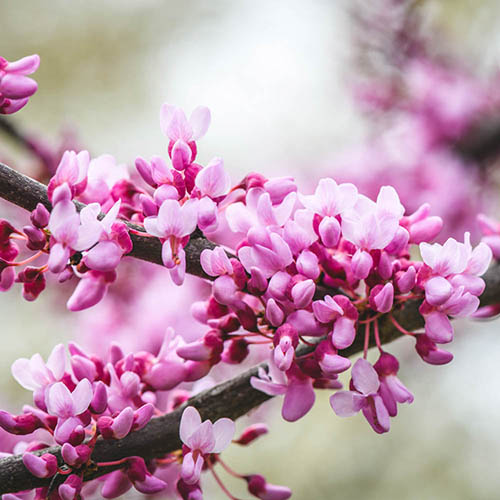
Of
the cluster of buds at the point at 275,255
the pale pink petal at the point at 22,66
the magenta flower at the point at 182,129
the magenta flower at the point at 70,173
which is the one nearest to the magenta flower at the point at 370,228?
the cluster of buds at the point at 275,255

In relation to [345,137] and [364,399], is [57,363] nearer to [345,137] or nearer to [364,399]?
[364,399]

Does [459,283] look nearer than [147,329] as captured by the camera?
Yes

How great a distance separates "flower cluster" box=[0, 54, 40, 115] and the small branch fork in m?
0.08

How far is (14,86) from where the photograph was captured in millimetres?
797

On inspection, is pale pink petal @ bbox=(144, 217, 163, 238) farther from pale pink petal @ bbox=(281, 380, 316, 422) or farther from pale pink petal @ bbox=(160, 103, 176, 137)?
pale pink petal @ bbox=(281, 380, 316, 422)

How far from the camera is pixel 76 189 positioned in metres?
0.83

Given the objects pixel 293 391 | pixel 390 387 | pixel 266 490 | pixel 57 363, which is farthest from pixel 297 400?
pixel 57 363

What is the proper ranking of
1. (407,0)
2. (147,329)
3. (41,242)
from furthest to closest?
(407,0) < (147,329) < (41,242)

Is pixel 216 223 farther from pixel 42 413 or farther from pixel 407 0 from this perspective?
pixel 407 0

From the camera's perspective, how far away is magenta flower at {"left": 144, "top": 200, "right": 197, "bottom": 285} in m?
0.77

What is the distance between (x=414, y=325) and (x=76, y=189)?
1.75 ft

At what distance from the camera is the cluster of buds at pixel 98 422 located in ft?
2.63

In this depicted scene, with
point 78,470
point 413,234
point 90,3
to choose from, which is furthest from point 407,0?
point 90,3

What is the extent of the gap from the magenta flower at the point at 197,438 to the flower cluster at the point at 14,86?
1.48 ft
